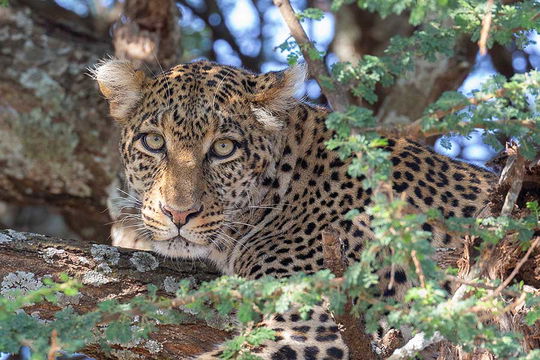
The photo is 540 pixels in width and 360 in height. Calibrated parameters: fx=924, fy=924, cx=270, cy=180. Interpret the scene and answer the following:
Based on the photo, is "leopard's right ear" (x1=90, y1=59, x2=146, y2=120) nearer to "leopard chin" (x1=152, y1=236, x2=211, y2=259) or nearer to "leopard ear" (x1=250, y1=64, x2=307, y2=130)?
"leopard ear" (x1=250, y1=64, x2=307, y2=130)

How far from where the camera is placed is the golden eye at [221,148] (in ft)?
22.8

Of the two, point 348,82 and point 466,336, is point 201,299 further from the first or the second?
point 348,82

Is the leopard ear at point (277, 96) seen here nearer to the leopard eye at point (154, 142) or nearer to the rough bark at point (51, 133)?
the leopard eye at point (154, 142)

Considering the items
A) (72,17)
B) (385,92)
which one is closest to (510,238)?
(385,92)

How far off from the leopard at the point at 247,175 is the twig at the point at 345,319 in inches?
43.5

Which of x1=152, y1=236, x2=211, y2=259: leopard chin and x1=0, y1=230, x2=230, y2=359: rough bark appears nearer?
x1=0, y1=230, x2=230, y2=359: rough bark

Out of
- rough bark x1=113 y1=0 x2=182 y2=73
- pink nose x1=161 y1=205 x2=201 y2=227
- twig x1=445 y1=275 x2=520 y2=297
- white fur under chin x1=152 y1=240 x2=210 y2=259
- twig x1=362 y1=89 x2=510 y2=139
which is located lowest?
white fur under chin x1=152 y1=240 x2=210 y2=259

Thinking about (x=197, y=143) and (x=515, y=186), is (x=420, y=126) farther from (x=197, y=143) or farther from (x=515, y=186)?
(x=197, y=143)

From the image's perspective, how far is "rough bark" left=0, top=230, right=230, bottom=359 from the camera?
638 centimetres

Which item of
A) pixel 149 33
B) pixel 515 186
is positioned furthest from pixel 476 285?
pixel 149 33

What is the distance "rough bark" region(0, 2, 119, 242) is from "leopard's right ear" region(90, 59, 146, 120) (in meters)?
2.65

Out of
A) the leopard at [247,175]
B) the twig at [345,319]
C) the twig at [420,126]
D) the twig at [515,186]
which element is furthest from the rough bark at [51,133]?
the twig at [420,126]

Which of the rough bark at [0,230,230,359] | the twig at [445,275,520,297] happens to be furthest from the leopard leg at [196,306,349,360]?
the twig at [445,275,520,297]

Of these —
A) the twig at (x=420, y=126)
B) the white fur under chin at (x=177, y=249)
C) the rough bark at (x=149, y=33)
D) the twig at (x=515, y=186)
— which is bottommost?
the white fur under chin at (x=177, y=249)
